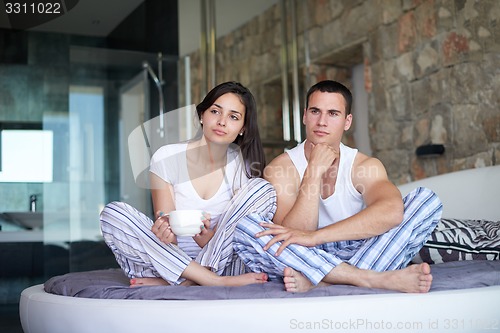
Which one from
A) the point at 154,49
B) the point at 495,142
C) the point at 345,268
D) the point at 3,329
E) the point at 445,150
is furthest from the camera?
the point at 154,49

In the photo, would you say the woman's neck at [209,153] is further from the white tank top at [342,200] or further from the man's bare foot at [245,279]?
the man's bare foot at [245,279]

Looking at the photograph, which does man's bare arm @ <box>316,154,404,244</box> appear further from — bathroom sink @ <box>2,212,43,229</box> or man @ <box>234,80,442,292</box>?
bathroom sink @ <box>2,212,43,229</box>

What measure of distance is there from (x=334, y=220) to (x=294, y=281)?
500 mm

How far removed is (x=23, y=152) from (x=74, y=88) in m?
0.50

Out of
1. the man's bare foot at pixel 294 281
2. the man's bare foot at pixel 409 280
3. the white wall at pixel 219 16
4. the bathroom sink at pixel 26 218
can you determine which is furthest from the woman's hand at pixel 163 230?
the white wall at pixel 219 16

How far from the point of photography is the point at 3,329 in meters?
2.83

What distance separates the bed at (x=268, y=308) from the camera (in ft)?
5.70

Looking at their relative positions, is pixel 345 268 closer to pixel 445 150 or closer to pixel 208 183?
pixel 208 183

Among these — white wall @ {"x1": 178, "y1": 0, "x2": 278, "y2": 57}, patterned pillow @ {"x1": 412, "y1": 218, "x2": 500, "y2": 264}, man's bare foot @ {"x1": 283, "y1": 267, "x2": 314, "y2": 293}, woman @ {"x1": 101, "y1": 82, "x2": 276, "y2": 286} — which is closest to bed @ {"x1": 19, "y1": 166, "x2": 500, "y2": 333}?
man's bare foot @ {"x1": 283, "y1": 267, "x2": 314, "y2": 293}

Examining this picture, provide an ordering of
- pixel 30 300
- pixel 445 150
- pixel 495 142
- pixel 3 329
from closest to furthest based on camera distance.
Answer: pixel 30 300 < pixel 3 329 < pixel 495 142 < pixel 445 150

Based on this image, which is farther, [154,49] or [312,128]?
[154,49]

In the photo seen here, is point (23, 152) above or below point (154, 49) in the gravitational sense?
below

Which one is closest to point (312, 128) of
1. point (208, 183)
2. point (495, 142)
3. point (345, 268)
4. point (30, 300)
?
point (208, 183)

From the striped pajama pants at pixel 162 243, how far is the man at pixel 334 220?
0.08m
